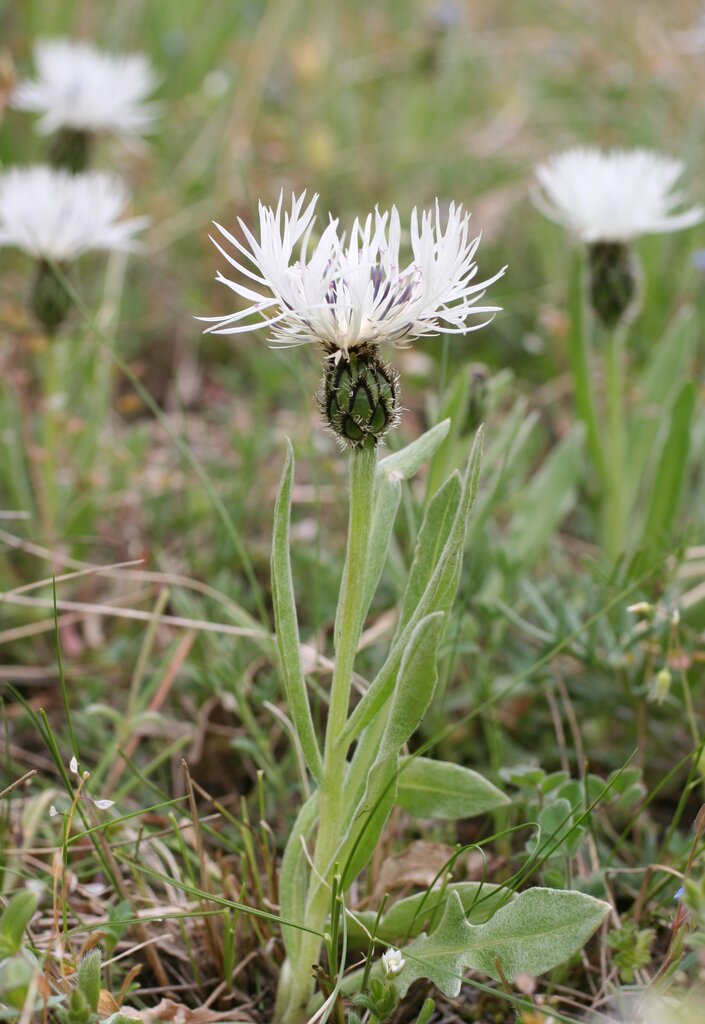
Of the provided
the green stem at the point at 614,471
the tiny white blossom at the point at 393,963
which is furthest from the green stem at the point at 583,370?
the tiny white blossom at the point at 393,963

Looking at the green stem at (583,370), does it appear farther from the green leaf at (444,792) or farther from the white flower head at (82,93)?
the white flower head at (82,93)

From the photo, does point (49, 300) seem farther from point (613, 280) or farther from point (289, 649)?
point (289, 649)

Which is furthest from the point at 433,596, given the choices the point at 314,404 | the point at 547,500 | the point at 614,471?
the point at 614,471

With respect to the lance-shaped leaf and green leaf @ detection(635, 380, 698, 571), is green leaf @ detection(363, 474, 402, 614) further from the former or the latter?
green leaf @ detection(635, 380, 698, 571)

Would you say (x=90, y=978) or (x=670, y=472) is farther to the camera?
(x=670, y=472)

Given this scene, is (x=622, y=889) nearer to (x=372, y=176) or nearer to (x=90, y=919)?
(x=90, y=919)

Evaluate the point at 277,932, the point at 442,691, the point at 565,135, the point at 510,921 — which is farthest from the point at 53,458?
the point at 565,135
